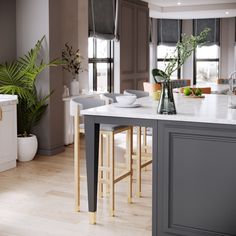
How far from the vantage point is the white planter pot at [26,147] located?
6137 millimetres

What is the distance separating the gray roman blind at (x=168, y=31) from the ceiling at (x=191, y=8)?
1.23 m

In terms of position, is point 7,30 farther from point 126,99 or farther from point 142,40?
point 142,40

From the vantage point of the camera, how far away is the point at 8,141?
19.0 ft

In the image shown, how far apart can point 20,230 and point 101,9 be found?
240 inches

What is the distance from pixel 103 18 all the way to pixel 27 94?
11.8ft

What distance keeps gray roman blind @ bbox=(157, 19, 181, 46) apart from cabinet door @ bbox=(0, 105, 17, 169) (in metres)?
9.07

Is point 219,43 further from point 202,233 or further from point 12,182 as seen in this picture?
point 202,233

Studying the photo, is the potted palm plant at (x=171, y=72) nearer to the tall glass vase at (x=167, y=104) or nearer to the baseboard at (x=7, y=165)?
the tall glass vase at (x=167, y=104)

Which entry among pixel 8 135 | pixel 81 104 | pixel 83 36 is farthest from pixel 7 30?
pixel 81 104

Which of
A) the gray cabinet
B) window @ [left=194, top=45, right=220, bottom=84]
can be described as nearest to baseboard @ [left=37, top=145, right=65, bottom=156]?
the gray cabinet

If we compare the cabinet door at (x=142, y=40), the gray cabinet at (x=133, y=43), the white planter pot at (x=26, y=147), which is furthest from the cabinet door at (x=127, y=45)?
the white planter pot at (x=26, y=147)

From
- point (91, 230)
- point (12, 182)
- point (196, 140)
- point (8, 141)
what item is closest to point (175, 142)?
point (196, 140)

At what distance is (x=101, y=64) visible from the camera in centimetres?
942

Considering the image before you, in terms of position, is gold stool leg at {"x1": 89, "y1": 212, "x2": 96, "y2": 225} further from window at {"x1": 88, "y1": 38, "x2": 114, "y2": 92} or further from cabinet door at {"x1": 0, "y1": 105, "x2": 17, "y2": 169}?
window at {"x1": 88, "y1": 38, "x2": 114, "y2": 92}
